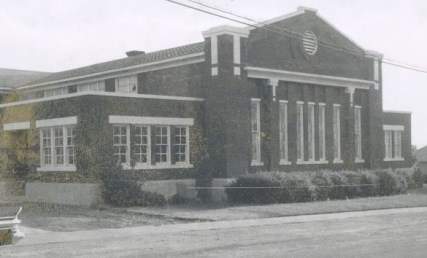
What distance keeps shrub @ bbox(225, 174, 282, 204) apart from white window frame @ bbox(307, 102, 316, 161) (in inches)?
260

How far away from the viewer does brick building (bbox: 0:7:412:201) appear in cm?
2506

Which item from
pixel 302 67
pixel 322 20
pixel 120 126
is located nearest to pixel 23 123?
pixel 120 126

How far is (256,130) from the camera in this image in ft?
93.4

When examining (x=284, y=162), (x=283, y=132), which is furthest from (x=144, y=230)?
(x=283, y=132)

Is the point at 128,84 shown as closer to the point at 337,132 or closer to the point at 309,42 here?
the point at 309,42

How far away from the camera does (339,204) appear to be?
80.0ft

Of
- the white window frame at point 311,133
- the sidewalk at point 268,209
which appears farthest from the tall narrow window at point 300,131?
the sidewalk at point 268,209

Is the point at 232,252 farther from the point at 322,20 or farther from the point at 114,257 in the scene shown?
the point at 322,20

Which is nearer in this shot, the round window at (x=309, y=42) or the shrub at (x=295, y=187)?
the shrub at (x=295, y=187)

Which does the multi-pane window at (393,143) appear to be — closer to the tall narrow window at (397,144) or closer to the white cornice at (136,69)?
the tall narrow window at (397,144)

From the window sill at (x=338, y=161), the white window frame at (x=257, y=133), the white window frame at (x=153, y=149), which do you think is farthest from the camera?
the window sill at (x=338, y=161)

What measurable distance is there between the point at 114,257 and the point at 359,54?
957 inches

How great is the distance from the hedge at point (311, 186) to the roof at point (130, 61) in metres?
6.75

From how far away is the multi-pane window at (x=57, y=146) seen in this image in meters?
25.2
